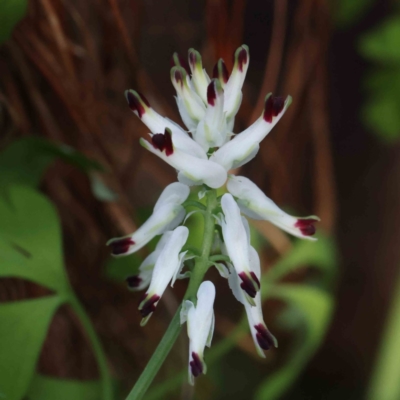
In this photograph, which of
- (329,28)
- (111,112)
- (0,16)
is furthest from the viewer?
(329,28)

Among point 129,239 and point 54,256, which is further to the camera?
point 54,256

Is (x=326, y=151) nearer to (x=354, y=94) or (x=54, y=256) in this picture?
(x=354, y=94)

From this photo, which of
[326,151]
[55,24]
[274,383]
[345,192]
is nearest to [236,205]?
[55,24]

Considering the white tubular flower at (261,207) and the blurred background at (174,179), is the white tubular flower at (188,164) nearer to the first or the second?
the white tubular flower at (261,207)

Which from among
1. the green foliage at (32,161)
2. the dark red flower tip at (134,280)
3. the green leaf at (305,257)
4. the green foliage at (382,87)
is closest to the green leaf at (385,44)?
the green foliage at (382,87)

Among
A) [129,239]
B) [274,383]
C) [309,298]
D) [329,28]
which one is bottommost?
[129,239]

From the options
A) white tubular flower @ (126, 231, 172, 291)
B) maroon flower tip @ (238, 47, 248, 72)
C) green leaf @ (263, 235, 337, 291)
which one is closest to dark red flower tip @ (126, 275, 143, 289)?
white tubular flower @ (126, 231, 172, 291)

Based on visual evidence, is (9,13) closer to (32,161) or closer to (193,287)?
(32,161)

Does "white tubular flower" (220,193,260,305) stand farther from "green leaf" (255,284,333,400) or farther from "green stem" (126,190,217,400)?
"green leaf" (255,284,333,400)
